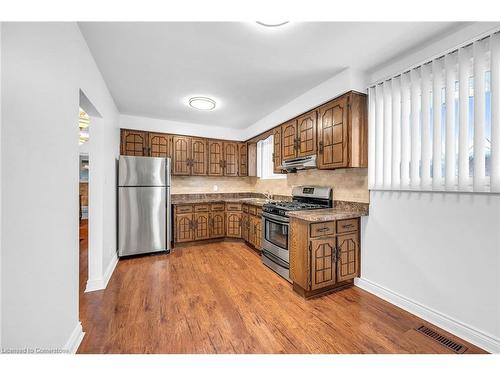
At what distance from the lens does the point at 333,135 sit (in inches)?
96.0

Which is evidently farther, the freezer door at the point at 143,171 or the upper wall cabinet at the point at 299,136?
the freezer door at the point at 143,171

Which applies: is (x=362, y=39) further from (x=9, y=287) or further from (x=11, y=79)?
(x=9, y=287)

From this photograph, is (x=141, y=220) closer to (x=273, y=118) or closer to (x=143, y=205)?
(x=143, y=205)

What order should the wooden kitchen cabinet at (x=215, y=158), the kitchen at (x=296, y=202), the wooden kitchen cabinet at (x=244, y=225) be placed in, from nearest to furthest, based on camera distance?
the kitchen at (x=296, y=202) → the wooden kitchen cabinet at (x=244, y=225) → the wooden kitchen cabinet at (x=215, y=158)

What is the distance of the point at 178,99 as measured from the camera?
121 inches

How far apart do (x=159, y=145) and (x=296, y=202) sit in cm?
275

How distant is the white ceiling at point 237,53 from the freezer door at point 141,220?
148cm

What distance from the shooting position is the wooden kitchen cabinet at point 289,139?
10.1 ft

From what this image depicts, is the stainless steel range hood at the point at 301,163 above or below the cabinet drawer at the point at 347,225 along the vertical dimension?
above

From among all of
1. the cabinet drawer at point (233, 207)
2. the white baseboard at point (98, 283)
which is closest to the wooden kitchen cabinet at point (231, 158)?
the cabinet drawer at point (233, 207)

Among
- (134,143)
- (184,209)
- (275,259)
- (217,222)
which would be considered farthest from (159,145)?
(275,259)

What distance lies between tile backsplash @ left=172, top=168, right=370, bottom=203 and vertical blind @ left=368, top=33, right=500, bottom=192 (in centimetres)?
21

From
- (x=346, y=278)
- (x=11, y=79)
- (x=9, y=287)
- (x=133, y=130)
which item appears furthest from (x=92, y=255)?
(x=346, y=278)

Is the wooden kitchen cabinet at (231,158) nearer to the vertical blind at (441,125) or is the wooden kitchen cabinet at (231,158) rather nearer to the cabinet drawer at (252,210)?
the cabinet drawer at (252,210)
